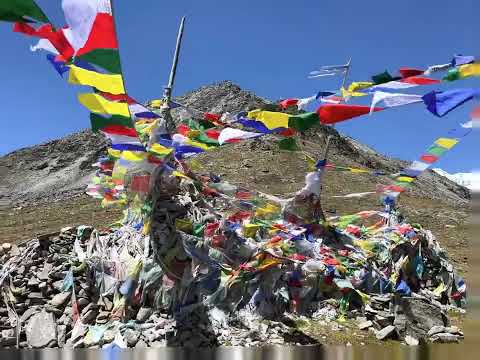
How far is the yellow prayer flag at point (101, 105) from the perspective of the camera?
20.3 ft

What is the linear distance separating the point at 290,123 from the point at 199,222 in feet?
10.6

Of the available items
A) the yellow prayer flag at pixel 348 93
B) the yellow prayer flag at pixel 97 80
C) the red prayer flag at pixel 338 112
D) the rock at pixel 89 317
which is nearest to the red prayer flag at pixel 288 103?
the yellow prayer flag at pixel 348 93

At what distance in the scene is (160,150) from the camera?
797 centimetres

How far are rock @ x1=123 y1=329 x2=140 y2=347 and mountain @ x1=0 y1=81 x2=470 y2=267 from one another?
7107 mm

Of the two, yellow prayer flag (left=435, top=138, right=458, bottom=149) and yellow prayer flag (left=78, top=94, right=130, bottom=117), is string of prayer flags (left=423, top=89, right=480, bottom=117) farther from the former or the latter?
yellow prayer flag (left=78, top=94, right=130, bottom=117)

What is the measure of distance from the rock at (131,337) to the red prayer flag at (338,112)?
4.29 m

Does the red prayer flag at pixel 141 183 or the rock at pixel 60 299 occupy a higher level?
the red prayer flag at pixel 141 183

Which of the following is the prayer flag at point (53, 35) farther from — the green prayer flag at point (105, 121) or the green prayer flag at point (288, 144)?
the green prayer flag at point (288, 144)

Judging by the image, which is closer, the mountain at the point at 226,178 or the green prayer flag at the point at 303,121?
the green prayer flag at the point at 303,121

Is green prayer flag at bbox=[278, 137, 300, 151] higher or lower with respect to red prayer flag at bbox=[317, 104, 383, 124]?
higher

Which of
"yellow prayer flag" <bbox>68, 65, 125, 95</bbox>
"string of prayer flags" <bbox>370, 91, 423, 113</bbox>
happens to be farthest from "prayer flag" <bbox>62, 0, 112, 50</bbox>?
"string of prayer flags" <bbox>370, 91, 423, 113</bbox>

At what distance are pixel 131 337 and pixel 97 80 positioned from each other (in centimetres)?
396

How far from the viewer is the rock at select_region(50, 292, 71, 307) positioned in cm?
872

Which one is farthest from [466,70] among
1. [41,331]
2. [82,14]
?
[41,331]
